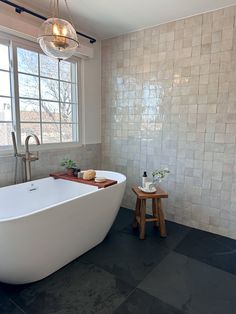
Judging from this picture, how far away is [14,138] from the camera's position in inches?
93.8

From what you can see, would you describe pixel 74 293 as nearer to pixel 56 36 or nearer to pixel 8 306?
pixel 8 306

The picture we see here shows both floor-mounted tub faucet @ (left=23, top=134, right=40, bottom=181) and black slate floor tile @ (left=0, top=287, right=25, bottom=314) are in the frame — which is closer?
black slate floor tile @ (left=0, top=287, right=25, bottom=314)

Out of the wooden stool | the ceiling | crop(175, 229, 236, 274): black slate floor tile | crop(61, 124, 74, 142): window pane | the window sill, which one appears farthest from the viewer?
crop(61, 124, 74, 142): window pane

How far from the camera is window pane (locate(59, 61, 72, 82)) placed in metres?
2.99

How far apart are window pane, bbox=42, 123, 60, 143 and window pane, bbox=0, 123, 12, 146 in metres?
0.45

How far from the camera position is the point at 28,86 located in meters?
2.62

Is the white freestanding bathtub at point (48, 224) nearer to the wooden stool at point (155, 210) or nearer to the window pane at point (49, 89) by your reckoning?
the wooden stool at point (155, 210)

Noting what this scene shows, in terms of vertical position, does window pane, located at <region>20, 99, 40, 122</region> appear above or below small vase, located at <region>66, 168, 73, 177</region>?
above

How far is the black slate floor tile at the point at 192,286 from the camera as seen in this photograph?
5.25 ft

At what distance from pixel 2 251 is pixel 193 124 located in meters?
2.37

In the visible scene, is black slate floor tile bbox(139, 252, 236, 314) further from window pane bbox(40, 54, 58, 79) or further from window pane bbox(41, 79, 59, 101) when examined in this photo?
window pane bbox(40, 54, 58, 79)

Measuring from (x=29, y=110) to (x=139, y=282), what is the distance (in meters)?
2.23

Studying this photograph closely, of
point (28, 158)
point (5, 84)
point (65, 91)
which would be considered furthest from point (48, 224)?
point (65, 91)

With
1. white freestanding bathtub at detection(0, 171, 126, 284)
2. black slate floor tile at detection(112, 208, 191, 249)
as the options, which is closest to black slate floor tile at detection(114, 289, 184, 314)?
white freestanding bathtub at detection(0, 171, 126, 284)
